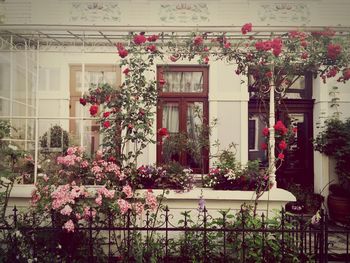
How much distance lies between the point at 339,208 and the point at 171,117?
3.85 m

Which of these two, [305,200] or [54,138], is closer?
[54,138]

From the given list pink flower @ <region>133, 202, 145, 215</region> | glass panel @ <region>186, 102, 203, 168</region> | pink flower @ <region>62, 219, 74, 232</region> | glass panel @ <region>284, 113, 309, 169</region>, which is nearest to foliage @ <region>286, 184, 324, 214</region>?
glass panel @ <region>284, 113, 309, 169</region>

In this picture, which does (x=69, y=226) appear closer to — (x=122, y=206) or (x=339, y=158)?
(x=122, y=206)

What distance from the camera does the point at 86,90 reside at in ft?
23.9

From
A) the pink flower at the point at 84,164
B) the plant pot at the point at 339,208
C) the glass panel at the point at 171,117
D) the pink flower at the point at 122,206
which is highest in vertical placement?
the glass panel at the point at 171,117

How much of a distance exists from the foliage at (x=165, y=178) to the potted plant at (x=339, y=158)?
3283 millimetres

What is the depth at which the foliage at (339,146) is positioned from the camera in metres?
6.35

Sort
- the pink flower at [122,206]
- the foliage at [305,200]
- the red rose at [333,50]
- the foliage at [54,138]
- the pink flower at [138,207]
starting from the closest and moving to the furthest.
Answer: the pink flower at [122,206], the pink flower at [138,207], the red rose at [333,50], the foliage at [54,138], the foliage at [305,200]

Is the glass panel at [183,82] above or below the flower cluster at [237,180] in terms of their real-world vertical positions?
above

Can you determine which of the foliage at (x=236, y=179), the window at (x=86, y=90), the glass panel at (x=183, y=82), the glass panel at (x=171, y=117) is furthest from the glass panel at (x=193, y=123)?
the foliage at (x=236, y=179)

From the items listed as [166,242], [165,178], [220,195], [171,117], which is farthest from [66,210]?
[171,117]

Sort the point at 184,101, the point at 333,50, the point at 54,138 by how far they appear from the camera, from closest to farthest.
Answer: the point at 333,50
the point at 54,138
the point at 184,101

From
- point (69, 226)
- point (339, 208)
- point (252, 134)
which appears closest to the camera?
point (69, 226)

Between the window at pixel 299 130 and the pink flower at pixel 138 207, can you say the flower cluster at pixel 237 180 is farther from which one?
the window at pixel 299 130
